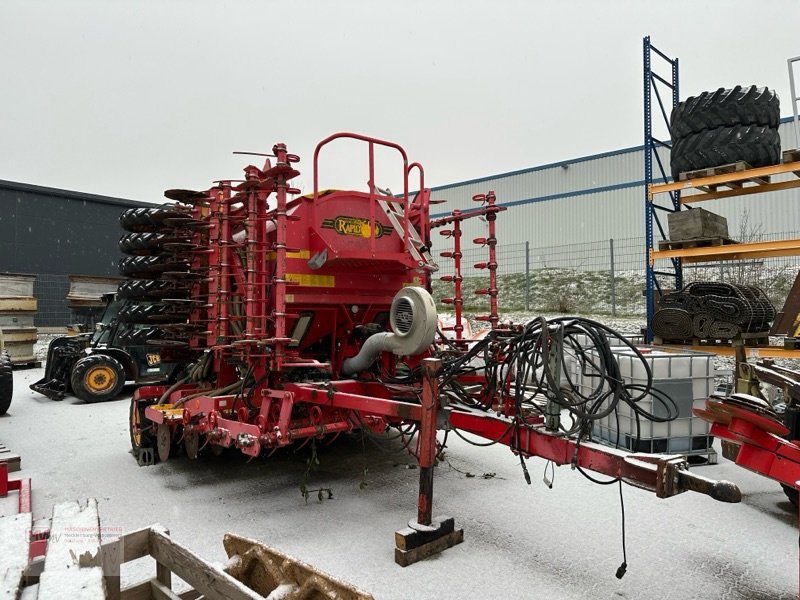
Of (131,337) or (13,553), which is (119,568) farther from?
(131,337)

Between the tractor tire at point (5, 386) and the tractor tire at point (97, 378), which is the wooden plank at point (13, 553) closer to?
the tractor tire at point (5, 386)

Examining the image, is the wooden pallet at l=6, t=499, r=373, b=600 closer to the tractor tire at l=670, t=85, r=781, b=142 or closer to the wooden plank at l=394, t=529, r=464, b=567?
the wooden plank at l=394, t=529, r=464, b=567

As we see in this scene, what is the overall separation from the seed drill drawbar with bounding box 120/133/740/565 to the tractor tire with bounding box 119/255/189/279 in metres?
0.02

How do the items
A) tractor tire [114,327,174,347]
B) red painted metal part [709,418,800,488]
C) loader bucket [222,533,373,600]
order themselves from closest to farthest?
loader bucket [222,533,373,600]
red painted metal part [709,418,800,488]
tractor tire [114,327,174,347]

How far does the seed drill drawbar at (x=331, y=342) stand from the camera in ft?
11.6

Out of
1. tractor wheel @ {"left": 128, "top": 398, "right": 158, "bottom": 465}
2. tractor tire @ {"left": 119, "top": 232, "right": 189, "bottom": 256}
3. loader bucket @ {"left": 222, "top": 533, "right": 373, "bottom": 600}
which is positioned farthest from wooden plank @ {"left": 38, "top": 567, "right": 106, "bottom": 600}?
tractor tire @ {"left": 119, "top": 232, "right": 189, "bottom": 256}

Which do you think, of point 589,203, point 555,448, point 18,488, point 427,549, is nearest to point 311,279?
point 427,549

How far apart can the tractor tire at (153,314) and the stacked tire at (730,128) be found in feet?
22.2

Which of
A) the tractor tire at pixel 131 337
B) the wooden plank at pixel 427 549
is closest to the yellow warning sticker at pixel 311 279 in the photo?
the wooden plank at pixel 427 549

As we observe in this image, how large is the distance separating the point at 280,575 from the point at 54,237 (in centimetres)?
2441

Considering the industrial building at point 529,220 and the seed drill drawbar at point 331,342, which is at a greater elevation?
the industrial building at point 529,220

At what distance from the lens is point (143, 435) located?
5.77 metres

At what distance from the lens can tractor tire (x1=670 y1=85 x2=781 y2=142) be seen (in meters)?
7.16

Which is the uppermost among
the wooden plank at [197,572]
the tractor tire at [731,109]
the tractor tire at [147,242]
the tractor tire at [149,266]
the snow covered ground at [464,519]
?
the tractor tire at [731,109]
